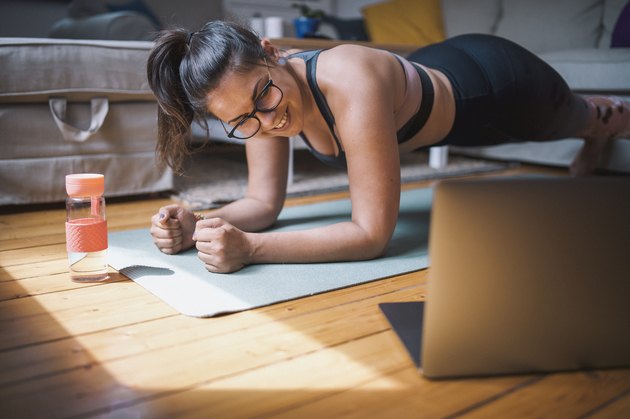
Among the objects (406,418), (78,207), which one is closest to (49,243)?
(78,207)

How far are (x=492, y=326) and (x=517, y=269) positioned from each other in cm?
8

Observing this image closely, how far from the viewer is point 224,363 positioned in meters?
0.85

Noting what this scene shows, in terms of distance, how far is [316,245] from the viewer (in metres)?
1.25

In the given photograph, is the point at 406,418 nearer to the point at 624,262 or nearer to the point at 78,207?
the point at 624,262

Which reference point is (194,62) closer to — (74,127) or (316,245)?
(316,245)

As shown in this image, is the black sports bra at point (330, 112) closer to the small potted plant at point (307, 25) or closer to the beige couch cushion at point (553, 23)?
the small potted plant at point (307, 25)

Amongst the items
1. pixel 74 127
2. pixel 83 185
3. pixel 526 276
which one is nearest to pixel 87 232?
pixel 83 185

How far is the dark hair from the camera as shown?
3.60 feet

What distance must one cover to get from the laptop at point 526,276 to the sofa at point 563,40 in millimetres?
1913

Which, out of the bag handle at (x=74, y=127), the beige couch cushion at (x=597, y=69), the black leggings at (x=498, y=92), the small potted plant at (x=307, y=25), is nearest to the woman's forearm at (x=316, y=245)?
the black leggings at (x=498, y=92)

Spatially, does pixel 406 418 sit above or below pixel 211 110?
below

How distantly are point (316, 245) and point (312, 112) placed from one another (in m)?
0.30

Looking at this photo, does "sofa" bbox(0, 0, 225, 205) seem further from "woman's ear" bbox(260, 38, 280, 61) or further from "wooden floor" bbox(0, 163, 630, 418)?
"wooden floor" bbox(0, 163, 630, 418)

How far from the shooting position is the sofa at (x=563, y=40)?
2453mm
